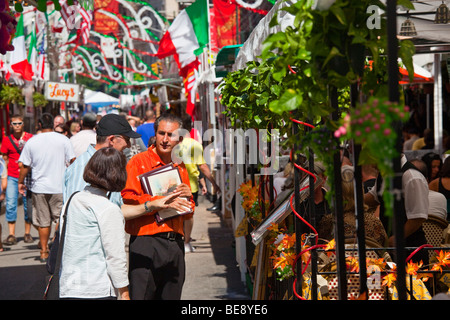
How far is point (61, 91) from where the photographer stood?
82.4 feet

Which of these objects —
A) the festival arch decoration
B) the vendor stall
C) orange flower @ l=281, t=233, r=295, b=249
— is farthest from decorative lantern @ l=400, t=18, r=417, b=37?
the festival arch decoration

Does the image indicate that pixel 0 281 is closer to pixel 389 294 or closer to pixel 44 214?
pixel 44 214

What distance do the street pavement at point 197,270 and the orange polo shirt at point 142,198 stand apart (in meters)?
2.83

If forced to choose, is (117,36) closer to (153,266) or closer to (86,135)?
(86,135)

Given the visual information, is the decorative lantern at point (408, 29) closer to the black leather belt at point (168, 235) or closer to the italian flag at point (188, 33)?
the black leather belt at point (168, 235)

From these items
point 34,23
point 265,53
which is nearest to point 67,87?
point 34,23

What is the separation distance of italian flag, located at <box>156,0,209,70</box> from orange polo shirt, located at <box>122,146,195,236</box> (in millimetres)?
6843

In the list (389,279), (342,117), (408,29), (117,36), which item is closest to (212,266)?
A: (408,29)

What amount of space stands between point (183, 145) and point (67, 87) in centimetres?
1589

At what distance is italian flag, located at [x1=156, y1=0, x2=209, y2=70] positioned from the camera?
11617 millimetres

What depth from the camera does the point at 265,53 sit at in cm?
265

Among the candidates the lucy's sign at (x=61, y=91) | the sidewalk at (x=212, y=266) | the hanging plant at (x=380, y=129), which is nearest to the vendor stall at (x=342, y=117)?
the hanging plant at (x=380, y=129)
